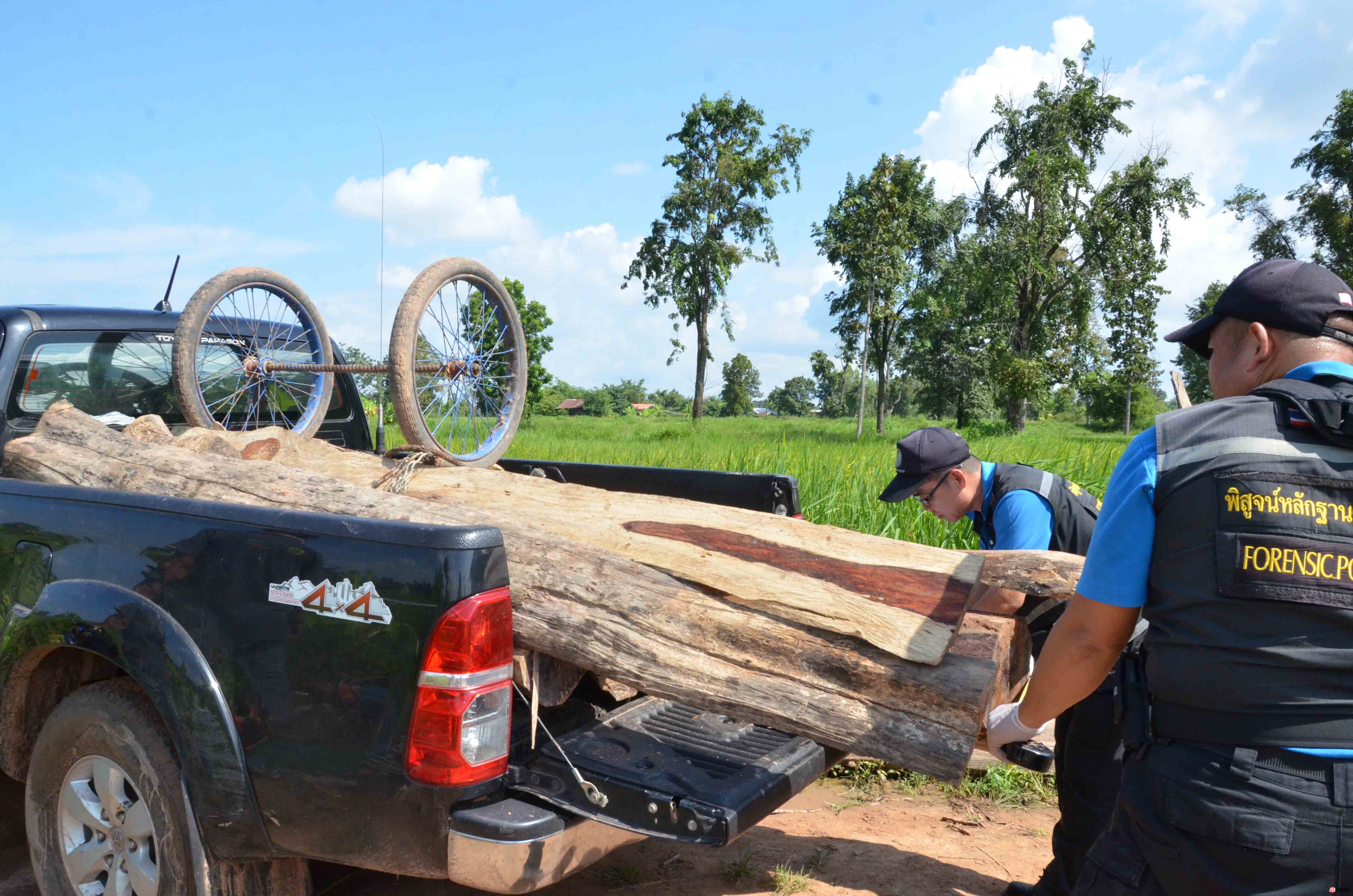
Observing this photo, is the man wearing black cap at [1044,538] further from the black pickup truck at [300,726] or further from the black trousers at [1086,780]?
the black pickup truck at [300,726]

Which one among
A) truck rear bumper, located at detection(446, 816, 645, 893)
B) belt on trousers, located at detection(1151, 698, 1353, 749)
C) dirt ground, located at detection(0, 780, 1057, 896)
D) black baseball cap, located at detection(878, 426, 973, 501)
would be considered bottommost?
dirt ground, located at detection(0, 780, 1057, 896)

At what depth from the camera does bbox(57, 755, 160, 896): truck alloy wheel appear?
2326mm

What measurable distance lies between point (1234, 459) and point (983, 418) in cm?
4053

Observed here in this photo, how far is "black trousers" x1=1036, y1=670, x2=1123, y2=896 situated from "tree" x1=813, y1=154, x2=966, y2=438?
2660 centimetres

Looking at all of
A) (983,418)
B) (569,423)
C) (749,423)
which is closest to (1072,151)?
(983,418)

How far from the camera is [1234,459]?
63.3 inches

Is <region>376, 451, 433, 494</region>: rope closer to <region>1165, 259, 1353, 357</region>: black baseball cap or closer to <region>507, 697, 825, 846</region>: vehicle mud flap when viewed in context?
<region>507, 697, 825, 846</region>: vehicle mud flap

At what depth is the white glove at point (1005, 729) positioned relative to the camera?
2.16 metres

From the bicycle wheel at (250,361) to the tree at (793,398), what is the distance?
101143 millimetres

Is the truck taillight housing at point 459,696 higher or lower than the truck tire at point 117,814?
higher

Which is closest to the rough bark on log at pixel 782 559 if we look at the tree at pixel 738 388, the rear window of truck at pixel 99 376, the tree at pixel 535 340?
the rear window of truck at pixel 99 376

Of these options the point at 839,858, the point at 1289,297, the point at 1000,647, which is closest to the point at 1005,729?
the point at 1000,647

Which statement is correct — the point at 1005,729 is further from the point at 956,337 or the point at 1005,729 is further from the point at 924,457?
the point at 956,337

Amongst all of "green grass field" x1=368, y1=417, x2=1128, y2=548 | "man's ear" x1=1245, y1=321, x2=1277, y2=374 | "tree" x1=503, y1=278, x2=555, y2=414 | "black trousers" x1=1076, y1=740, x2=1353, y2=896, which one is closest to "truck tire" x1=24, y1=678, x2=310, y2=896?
"black trousers" x1=1076, y1=740, x2=1353, y2=896
